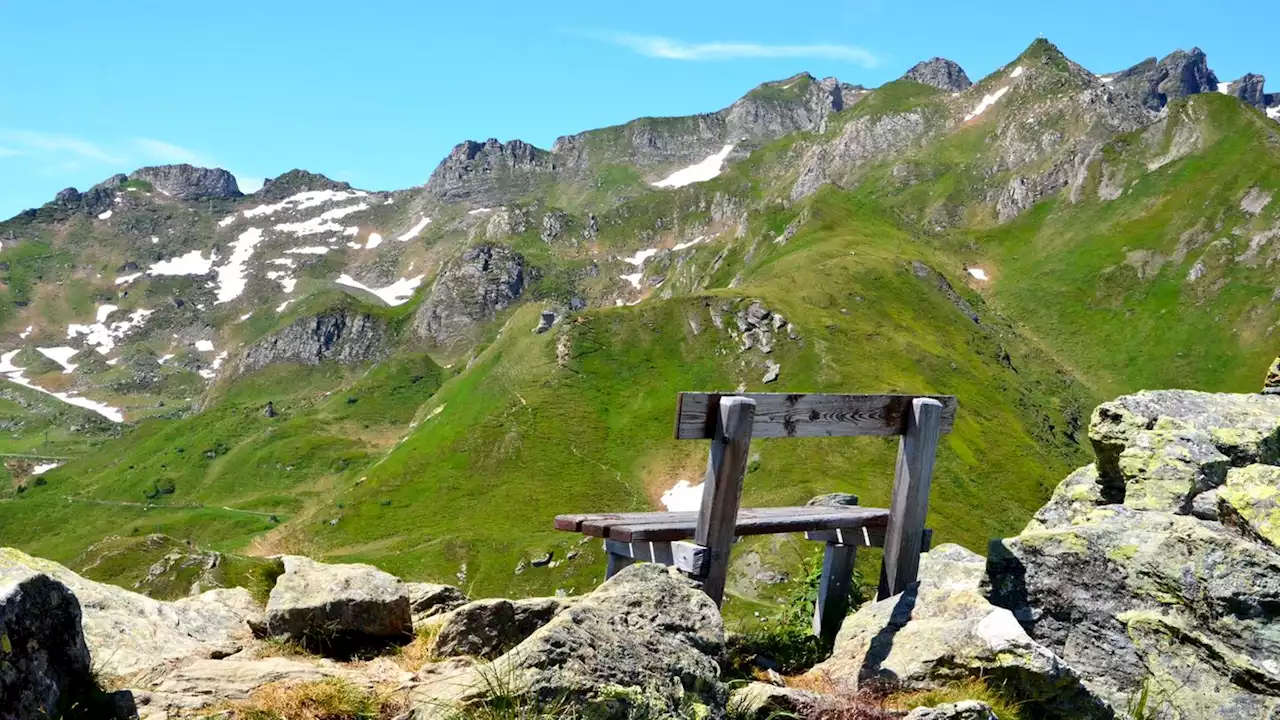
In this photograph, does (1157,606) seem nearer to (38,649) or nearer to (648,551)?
(648,551)

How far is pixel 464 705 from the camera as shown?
7.10 metres

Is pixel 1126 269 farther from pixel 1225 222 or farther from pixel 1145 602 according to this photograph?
pixel 1145 602

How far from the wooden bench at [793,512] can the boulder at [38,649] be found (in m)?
6.33

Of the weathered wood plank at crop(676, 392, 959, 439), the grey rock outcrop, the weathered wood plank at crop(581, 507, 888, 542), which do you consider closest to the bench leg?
the weathered wood plank at crop(581, 507, 888, 542)

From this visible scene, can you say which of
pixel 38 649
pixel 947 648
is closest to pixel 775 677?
pixel 947 648

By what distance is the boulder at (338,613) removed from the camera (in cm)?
1138

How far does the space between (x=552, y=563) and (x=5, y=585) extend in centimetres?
8177

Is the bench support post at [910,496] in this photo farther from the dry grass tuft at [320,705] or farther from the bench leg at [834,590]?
the dry grass tuft at [320,705]

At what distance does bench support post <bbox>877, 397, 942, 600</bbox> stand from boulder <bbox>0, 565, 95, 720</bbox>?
425 inches

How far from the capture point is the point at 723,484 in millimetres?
11500

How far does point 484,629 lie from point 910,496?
6891mm

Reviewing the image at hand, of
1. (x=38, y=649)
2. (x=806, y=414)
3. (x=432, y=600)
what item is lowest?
(x=432, y=600)

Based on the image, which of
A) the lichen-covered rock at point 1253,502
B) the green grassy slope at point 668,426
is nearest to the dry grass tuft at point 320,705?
the lichen-covered rock at point 1253,502

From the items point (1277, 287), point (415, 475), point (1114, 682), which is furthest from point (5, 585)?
point (1277, 287)
